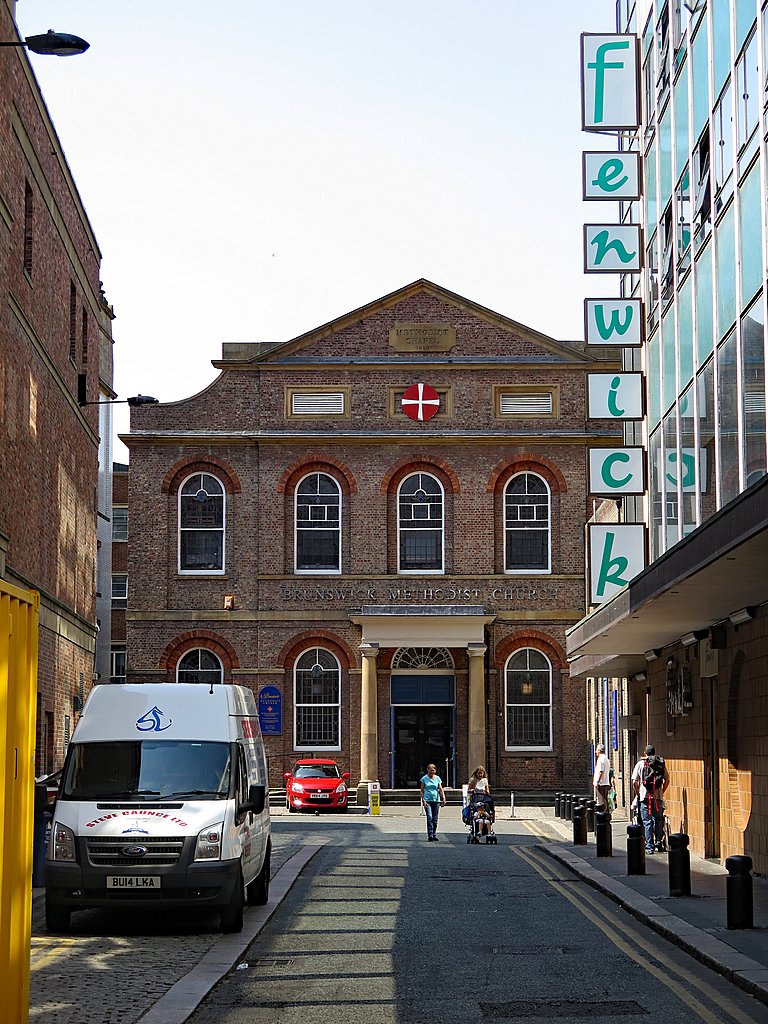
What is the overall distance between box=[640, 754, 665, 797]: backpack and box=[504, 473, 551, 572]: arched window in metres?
21.5

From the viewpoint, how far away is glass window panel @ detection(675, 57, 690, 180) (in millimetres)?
23000

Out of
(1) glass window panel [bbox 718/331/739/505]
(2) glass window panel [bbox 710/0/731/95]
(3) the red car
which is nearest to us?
(1) glass window panel [bbox 718/331/739/505]

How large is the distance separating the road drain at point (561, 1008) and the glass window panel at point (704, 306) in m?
11.9

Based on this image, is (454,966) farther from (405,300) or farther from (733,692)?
(405,300)

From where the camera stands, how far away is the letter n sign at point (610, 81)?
2722 centimetres

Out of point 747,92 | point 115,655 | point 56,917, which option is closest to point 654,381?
point 747,92

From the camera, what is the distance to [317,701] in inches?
1804

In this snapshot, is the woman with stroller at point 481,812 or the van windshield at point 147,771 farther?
the woman with stroller at point 481,812

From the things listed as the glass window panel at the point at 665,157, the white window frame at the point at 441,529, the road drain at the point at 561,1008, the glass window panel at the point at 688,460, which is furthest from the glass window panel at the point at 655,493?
the white window frame at the point at 441,529

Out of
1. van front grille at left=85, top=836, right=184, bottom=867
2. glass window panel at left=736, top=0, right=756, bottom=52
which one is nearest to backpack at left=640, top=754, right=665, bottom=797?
glass window panel at left=736, top=0, right=756, bottom=52

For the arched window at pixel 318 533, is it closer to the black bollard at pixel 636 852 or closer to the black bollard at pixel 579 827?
the black bollard at pixel 579 827

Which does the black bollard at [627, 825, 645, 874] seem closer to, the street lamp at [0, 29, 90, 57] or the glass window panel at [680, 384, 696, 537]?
the glass window panel at [680, 384, 696, 537]

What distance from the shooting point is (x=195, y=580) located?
1825 inches

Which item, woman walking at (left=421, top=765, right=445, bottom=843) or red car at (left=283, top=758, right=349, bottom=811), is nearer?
woman walking at (left=421, top=765, right=445, bottom=843)
